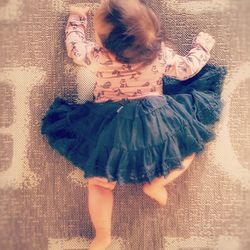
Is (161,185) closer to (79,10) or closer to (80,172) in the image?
(80,172)

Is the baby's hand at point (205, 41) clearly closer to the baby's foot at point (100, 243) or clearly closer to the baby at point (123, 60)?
the baby at point (123, 60)

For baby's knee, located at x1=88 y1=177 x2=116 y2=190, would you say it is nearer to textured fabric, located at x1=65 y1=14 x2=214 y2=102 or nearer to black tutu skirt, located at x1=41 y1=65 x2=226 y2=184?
black tutu skirt, located at x1=41 y1=65 x2=226 y2=184

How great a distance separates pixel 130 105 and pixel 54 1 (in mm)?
326

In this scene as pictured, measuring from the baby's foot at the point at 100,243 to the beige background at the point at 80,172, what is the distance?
0.12 feet

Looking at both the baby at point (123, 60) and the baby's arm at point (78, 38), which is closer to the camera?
the baby at point (123, 60)

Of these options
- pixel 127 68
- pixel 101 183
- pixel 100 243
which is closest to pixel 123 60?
pixel 127 68

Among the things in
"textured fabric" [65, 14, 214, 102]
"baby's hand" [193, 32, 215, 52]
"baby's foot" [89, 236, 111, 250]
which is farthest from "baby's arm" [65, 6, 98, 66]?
"baby's foot" [89, 236, 111, 250]

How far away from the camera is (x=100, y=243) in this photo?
893 mm

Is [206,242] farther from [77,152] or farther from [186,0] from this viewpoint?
[186,0]

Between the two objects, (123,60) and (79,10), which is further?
(79,10)

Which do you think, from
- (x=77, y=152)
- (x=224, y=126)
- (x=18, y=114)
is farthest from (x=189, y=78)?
(x=18, y=114)

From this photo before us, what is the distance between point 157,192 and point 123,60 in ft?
0.99

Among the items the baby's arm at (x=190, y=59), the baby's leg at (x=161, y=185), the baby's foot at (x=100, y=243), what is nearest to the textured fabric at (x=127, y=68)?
the baby's arm at (x=190, y=59)

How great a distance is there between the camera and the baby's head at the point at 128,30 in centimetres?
73
